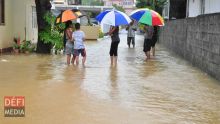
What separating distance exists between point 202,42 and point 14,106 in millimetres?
8239

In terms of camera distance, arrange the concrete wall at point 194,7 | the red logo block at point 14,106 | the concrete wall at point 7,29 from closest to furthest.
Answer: the red logo block at point 14,106 < the concrete wall at point 7,29 < the concrete wall at point 194,7

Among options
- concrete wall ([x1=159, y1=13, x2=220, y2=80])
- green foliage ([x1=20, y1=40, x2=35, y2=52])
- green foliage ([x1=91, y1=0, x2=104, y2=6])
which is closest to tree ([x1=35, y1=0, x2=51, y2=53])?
green foliage ([x1=20, y1=40, x2=35, y2=52])

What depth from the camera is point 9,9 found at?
21.5 metres

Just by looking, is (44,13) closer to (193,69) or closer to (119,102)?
(193,69)

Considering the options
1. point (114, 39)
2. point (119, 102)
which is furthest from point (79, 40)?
point (119, 102)

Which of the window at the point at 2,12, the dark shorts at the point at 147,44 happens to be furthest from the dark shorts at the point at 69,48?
the window at the point at 2,12

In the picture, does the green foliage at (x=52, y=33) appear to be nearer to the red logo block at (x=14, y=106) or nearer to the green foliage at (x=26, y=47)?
the green foliage at (x=26, y=47)

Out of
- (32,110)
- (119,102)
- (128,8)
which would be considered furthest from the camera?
(128,8)

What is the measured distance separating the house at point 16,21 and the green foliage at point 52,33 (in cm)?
171

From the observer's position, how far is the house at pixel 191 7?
20.3 meters

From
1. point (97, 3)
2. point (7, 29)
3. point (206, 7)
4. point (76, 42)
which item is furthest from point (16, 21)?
point (97, 3)

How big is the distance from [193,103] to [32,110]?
3244 millimetres

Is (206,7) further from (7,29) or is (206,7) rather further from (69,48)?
(7,29)

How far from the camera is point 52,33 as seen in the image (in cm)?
2022
